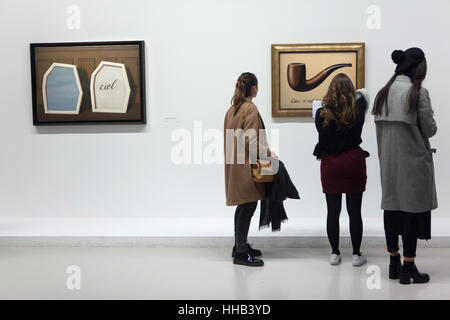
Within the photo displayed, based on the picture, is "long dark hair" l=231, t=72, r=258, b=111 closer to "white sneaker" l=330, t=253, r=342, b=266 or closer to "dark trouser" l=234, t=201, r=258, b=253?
"dark trouser" l=234, t=201, r=258, b=253

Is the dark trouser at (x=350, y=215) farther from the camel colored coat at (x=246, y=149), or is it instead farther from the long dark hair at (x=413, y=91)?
the long dark hair at (x=413, y=91)

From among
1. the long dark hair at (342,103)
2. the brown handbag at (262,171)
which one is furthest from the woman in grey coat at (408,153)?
the brown handbag at (262,171)

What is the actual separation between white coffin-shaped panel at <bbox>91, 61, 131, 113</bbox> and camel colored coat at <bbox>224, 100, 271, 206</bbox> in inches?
69.1

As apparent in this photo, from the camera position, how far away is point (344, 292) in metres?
3.22

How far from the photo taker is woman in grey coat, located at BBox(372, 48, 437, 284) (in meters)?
3.25

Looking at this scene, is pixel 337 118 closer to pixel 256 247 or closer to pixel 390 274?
pixel 390 274

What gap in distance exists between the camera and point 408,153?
328 centimetres

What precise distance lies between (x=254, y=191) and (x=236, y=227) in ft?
1.17

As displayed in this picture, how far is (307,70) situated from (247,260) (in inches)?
84.8

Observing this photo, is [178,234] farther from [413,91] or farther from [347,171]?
[413,91]

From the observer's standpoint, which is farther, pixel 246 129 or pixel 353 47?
pixel 353 47

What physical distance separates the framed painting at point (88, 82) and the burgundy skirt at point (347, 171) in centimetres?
227

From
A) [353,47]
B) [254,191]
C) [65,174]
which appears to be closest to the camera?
[254,191]

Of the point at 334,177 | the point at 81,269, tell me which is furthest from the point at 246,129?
the point at 81,269
